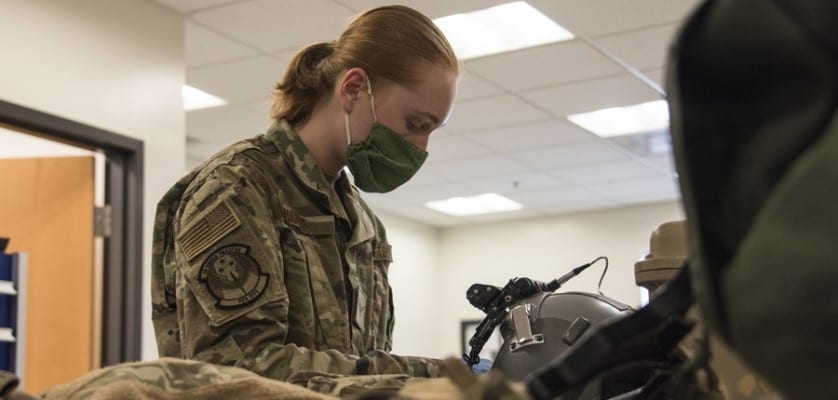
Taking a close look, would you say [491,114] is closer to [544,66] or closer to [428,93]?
[544,66]

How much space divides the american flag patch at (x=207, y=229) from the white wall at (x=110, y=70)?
2.47 meters

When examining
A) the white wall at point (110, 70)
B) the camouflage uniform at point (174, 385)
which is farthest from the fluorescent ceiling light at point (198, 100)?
the camouflage uniform at point (174, 385)

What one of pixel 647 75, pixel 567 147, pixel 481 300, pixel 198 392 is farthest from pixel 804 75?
pixel 567 147

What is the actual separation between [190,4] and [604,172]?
168 inches

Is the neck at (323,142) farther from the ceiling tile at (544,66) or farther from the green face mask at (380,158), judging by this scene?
the ceiling tile at (544,66)

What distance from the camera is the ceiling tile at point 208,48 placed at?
14.8 ft

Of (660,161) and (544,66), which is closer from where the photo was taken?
(544,66)

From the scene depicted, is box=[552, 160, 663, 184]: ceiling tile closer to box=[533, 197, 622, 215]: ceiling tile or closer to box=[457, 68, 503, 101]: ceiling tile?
box=[533, 197, 622, 215]: ceiling tile

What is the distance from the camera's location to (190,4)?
4211 mm

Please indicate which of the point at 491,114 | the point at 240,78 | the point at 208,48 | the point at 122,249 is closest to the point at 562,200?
the point at 491,114

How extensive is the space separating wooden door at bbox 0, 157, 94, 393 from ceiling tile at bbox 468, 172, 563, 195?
4.19 m

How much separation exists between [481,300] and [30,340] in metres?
3.01

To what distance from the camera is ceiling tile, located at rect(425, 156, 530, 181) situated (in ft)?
23.7

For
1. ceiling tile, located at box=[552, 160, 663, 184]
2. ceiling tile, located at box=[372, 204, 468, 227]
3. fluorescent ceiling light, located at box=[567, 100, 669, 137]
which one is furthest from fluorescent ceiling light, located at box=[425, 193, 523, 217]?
fluorescent ceiling light, located at box=[567, 100, 669, 137]
